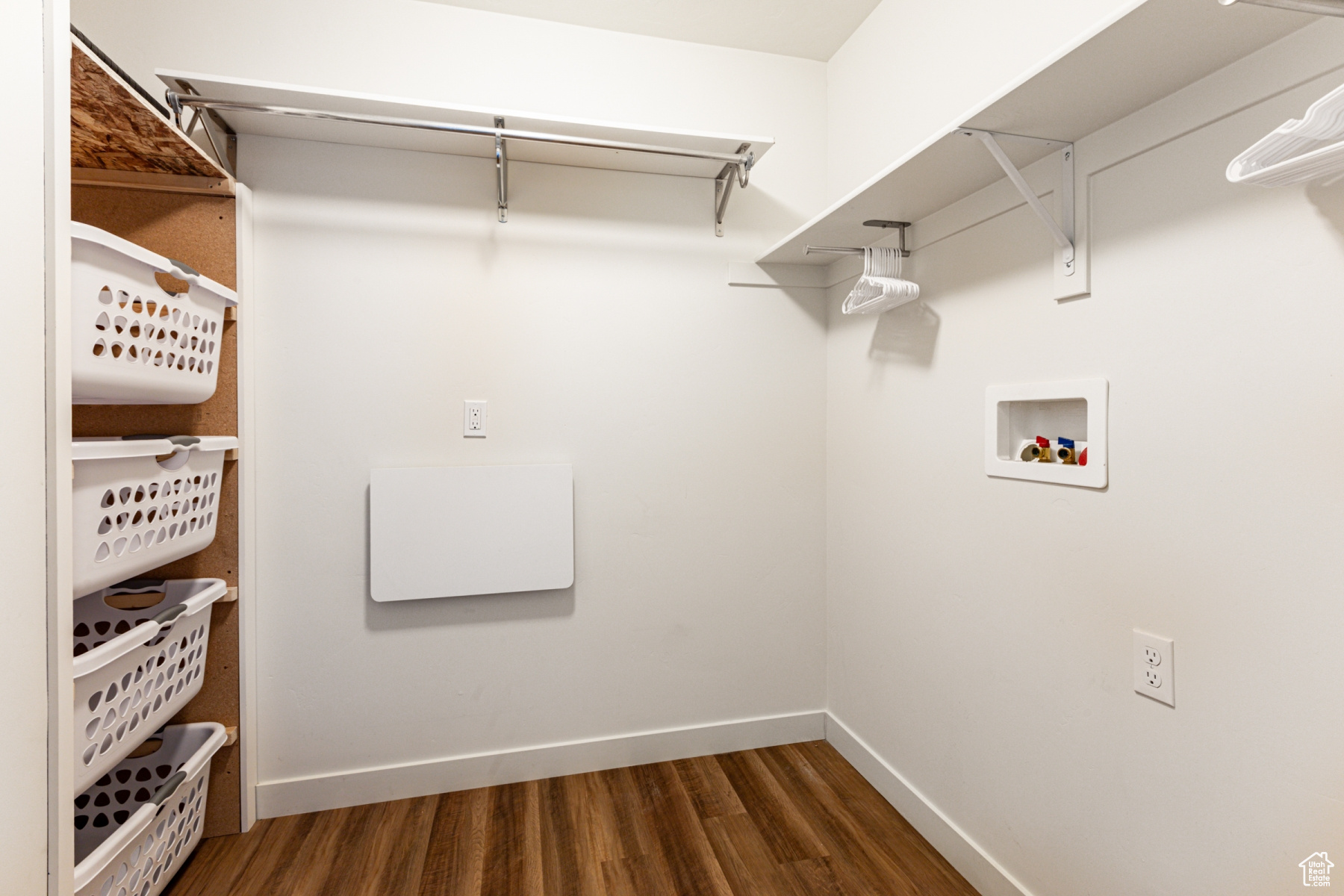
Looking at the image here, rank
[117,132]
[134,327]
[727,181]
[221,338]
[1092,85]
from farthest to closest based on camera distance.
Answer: [727,181], [221,338], [117,132], [134,327], [1092,85]

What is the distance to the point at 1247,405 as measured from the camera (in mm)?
940

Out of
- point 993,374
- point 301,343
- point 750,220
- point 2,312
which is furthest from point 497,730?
point 750,220

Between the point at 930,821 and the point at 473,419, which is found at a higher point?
the point at 473,419

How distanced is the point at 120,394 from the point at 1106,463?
1.93 m

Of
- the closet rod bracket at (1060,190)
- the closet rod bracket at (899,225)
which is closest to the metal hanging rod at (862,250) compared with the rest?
the closet rod bracket at (899,225)

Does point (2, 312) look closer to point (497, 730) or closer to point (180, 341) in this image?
point (180, 341)

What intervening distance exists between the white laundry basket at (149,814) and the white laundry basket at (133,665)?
166 mm

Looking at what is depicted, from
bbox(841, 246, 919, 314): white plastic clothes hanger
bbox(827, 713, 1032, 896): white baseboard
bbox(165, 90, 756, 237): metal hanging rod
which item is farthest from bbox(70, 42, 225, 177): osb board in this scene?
bbox(827, 713, 1032, 896): white baseboard

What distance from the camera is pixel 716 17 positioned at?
1923 millimetres

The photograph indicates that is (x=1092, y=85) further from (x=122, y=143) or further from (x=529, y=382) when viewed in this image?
(x=122, y=143)

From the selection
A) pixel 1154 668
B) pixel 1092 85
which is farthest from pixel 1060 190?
pixel 1154 668

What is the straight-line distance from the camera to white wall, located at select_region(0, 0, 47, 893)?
2.77 feet

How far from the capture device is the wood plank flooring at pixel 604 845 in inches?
59.2

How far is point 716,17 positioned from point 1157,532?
6.26 feet
